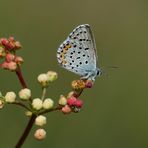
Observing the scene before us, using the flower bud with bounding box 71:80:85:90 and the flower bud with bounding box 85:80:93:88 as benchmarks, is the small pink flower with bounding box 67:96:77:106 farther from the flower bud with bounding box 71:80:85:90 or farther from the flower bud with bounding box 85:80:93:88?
the flower bud with bounding box 85:80:93:88

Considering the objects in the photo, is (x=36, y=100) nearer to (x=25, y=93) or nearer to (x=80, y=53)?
(x=25, y=93)

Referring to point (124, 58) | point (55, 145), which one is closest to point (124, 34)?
point (124, 58)

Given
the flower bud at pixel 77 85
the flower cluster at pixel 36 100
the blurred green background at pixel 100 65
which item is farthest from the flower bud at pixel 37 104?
the blurred green background at pixel 100 65

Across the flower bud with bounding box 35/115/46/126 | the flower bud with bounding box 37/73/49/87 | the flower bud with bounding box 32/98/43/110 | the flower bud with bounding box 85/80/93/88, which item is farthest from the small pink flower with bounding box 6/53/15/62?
the flower bud with bounding box 85/80/93/88

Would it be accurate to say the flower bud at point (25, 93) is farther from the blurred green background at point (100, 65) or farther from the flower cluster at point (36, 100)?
the blurred green background at point (100, 65)

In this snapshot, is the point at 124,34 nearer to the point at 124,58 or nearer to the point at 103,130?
the point at 124,58

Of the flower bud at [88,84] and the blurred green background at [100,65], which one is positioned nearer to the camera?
the flower bud at [88,84]

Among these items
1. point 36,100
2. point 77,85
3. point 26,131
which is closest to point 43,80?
point 77,85
